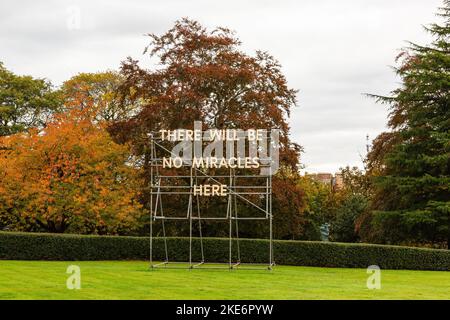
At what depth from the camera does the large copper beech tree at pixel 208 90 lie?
33.3m

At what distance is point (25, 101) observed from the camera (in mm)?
50938

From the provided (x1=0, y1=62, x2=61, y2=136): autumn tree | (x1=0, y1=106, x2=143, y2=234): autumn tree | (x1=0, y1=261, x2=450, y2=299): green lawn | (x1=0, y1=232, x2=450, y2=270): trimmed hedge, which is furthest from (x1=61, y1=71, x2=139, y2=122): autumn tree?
(x1=0, y1=261, x2=450, y2=299): green lawn

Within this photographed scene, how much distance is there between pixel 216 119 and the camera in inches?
1347

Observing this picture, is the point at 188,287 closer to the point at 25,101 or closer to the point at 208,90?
the point at 208,90

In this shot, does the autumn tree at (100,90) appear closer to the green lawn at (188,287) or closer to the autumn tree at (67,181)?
the autumn tree at (67,181)

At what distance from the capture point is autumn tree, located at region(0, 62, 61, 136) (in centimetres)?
5025

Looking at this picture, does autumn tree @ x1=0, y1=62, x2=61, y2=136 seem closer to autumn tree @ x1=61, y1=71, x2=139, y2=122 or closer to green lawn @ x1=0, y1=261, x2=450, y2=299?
autumn tree @ x1=61, y1=71, x2=139, y2=122

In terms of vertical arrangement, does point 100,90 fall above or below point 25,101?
above

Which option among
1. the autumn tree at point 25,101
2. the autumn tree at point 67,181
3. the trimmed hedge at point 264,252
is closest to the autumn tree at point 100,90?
the autumn tree at point 25,101

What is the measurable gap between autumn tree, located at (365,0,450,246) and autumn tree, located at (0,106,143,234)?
12189mm

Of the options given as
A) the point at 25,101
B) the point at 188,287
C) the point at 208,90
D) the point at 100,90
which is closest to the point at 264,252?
the point at 208,90

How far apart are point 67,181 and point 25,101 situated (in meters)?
17.8

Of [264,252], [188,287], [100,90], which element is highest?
[100,90]

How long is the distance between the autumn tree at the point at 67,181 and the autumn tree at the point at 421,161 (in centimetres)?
1219
